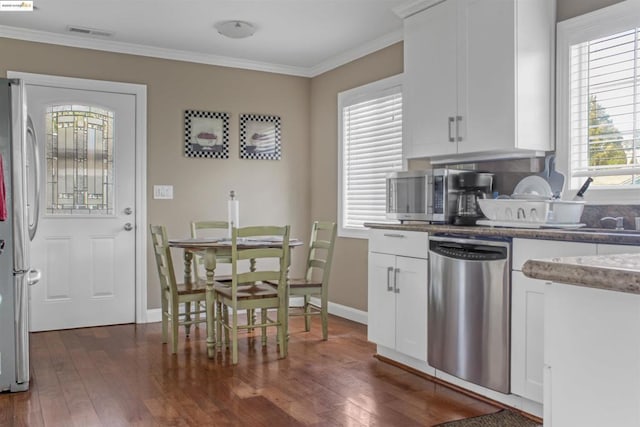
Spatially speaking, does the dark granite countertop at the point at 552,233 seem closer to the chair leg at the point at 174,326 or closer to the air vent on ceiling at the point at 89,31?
the chair leg at the point at 174,326

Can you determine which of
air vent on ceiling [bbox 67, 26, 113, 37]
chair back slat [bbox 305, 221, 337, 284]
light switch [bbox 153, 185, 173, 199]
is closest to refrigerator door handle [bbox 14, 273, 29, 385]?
light switch [bbox 153, 185, 173, 199]

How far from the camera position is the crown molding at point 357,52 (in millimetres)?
4594

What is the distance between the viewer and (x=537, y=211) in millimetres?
2848

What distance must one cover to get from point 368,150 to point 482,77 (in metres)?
1.79

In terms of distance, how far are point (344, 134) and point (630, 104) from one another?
9.13 ft

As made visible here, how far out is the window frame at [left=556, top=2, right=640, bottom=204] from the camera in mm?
2912

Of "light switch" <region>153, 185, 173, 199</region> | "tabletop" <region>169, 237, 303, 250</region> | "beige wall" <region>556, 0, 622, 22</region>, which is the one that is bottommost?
"tabletop" <region>169, 237, 303, 250</region>

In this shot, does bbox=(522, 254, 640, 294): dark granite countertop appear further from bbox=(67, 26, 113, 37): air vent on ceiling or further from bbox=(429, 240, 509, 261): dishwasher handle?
bbox=(67, 26, 113, 37): air vent on ceiling

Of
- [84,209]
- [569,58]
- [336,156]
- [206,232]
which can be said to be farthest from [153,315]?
[569,58]

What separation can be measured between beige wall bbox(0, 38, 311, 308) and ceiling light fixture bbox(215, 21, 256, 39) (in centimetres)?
91

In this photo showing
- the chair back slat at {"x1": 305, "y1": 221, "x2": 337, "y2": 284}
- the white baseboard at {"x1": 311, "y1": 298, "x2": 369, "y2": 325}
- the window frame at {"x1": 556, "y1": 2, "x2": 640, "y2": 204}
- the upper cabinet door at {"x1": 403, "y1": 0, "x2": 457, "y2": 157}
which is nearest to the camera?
the window frame at {"x1": 556, "y1": 2, "x2": 640, "y2": 204}

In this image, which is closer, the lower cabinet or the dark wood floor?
the lower cabinet

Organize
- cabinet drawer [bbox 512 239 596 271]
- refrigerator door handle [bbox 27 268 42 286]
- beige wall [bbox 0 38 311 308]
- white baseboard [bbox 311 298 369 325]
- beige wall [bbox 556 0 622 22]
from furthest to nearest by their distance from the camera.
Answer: white baseboard [bbox 311 298 369 325] → beige wall [bbox 0 38 311 308] → refrigerator door handle [bbox 27 268 42 286] → beige wall [bbox 556 0 622 22] → cabinet drawer [bbox 512 239 596 271]

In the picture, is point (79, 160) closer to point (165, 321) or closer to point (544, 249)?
point (165, 321)
